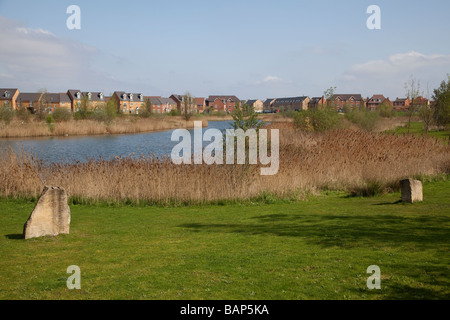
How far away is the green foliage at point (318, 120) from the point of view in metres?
33.1

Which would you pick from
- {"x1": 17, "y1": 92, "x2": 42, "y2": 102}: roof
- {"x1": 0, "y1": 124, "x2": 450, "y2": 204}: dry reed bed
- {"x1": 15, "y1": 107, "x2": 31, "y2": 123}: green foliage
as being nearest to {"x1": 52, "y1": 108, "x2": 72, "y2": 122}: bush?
{"x1": 15, "y1": 107, "x2": 31, "y2": 123}: green foliage

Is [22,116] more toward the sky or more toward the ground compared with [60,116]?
more toward the ground

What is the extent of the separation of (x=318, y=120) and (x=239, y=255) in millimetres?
27317

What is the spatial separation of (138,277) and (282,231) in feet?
13.4

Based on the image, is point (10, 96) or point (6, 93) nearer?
point (10, 96)

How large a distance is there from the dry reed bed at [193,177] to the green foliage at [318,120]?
565 inches

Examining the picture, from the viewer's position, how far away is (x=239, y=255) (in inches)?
298

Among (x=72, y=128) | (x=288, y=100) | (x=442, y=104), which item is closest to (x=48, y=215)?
(x=442, y=104)

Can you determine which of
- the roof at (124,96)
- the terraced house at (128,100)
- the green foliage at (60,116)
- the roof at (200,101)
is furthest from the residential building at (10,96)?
the roof at (200,101)

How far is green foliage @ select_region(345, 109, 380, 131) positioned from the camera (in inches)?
1727

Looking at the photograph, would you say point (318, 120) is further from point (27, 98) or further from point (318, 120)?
point (27, 98)

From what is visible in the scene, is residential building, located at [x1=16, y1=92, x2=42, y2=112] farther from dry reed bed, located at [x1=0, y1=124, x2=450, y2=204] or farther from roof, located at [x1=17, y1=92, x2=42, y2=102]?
dry reed bed, located at [x1=0, y1=124, x2=450, y2=204]
